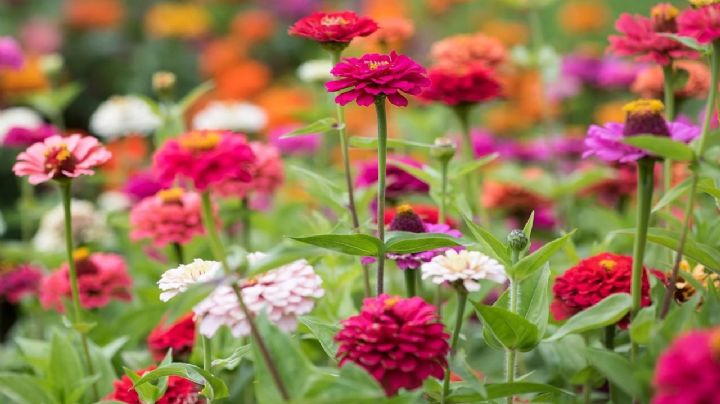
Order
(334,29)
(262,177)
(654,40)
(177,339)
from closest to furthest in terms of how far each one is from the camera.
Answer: (334,29) → (654,40) → (177,339) → (262,177)

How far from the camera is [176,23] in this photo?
3.80 m

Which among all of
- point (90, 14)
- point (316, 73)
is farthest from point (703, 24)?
point (90, 14)

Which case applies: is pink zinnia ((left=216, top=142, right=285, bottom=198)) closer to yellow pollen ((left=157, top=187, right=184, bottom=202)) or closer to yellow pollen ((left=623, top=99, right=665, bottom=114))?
yellow pollen ((left=157, top=187, right=184, bottom=202))

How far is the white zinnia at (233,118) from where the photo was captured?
2232mm

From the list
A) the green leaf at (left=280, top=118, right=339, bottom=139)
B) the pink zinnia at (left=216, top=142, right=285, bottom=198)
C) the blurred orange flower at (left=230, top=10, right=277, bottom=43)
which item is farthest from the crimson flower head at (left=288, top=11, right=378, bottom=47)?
the blurred orange flower at (left=230, top=10, right=277, bottom=43)

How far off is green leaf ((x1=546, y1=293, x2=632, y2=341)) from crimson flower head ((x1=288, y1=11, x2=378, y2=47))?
453 mm

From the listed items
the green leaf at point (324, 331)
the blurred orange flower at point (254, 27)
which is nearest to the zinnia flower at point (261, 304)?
the green leaf at point (324, 331)

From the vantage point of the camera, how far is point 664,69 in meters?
1.38

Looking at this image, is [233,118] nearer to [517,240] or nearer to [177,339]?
[177,339]

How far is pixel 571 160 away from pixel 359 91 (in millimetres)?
1664

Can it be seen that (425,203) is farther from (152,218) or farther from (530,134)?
(530,134)

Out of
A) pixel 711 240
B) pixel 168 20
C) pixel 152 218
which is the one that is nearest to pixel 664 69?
pixel 711 240

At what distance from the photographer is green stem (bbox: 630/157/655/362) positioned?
100cm

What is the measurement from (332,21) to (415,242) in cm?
33
